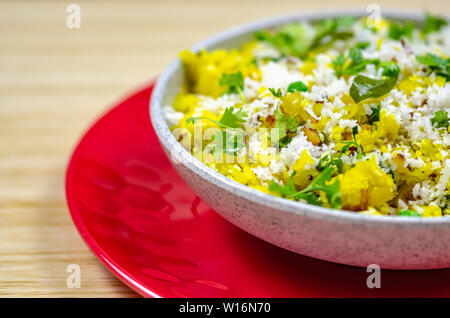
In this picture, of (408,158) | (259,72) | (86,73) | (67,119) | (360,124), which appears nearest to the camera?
(408,158)

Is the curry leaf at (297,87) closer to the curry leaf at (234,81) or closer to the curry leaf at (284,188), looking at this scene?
the curry leaf at (234,81)

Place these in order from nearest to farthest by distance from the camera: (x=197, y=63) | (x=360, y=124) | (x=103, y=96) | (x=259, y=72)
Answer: (x=360, y=124), (x=259, y=72), (x=197, y=63), (x=103, y=96)

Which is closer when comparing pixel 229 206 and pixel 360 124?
pixel 229 206

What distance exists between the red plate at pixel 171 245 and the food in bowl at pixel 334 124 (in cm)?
22

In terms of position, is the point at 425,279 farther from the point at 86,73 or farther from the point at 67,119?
the point at 86,73

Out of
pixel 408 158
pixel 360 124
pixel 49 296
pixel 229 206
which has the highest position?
pixel 360 124

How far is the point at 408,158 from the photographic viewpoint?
126 cm

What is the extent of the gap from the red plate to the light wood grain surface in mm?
105

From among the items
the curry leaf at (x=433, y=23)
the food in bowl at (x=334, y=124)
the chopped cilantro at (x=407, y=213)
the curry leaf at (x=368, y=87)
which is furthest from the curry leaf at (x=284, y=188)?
the curry leaf at (x=433, y=23)

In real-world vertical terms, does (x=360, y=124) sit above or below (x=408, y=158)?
above

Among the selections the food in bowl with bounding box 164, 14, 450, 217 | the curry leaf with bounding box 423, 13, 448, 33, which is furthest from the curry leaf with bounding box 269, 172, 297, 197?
the curry leaf with bounding box 423, 13, 448, 33

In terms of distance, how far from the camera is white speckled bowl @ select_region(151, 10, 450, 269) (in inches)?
43.6
